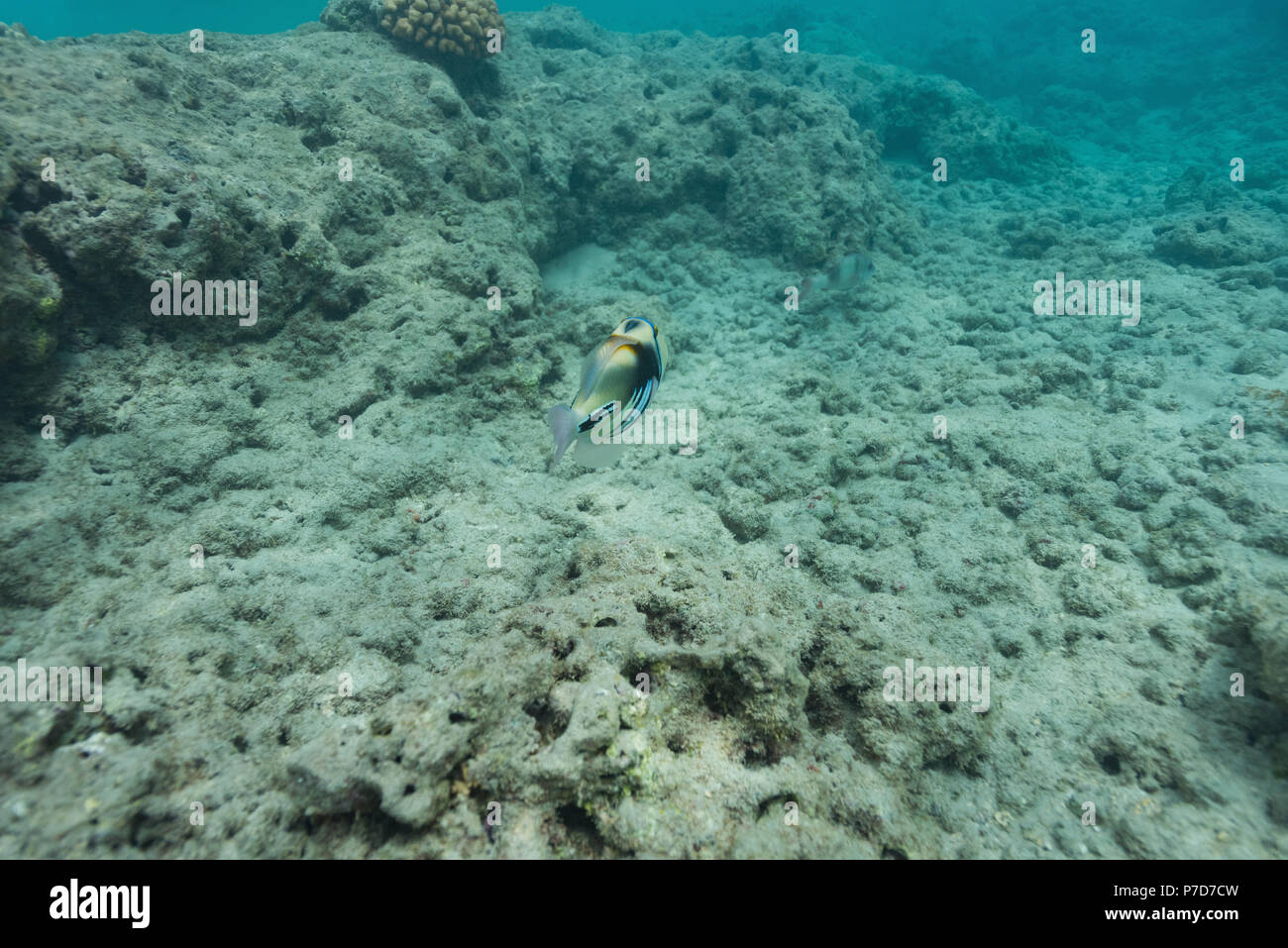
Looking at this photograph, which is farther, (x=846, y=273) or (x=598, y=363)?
(x=846, y=273)

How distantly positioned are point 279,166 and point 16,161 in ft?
6.39

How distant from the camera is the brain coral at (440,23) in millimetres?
7000

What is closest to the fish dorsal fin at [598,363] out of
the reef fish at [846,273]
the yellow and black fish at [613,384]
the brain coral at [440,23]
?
the yellow and black fish at [613,384]

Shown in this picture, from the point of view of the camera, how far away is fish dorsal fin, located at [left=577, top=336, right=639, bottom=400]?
1787mm

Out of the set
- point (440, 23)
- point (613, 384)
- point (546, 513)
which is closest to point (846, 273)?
point (546, 513)

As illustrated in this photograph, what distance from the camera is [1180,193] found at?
35.7ft

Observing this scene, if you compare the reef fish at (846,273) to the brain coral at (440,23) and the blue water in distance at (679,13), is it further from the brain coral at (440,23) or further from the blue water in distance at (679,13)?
the blue water in distance at (679,13)

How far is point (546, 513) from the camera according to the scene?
406cm

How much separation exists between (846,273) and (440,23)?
6.50m

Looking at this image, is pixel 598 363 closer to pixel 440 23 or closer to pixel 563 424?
pixel 563 424

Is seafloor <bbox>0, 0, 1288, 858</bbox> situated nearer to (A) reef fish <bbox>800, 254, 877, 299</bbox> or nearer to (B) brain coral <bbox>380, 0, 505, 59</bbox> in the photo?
(B) brain coral <bbox>380, 0, 505, 59</bbox>

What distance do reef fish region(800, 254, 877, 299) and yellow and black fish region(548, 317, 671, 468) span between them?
518cm

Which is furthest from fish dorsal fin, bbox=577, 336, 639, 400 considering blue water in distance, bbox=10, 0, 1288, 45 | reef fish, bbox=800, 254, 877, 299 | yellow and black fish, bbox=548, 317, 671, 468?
blue water in distance, bbox=10, 0, 1288, 45

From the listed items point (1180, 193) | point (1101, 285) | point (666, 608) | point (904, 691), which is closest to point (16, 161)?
point (666, 608)
